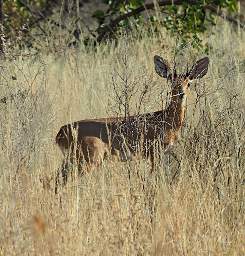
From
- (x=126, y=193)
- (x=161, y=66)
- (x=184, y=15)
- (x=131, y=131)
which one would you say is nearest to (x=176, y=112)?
(x=161, y=66)

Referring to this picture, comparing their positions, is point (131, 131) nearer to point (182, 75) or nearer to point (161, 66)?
point (182, 75)

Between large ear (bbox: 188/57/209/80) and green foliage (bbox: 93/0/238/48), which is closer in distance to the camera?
large ear (bbox: 188/57/209/80)

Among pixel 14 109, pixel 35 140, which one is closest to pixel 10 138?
pixel 35 140

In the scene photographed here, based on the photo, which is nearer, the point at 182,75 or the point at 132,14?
the point at 182,75

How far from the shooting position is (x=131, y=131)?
547 cm

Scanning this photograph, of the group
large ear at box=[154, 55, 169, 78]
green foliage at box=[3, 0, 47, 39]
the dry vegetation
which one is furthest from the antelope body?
green foliage at box=[3, 0, 47, 39]

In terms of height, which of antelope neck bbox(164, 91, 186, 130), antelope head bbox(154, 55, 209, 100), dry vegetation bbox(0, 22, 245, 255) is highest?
antelope head bbox(154, 55, 209, 100)

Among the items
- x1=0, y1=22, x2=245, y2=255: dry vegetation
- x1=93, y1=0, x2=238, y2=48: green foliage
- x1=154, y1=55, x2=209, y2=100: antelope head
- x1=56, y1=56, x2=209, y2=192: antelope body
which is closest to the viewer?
x1=0, y1=22, x2=245, y2=255: dry vegetation

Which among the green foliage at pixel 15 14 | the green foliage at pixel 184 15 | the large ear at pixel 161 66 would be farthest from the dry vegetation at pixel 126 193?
the green foliage at pixel 15 14

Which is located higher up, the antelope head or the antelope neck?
the antelope head

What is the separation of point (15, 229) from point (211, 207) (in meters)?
1.00

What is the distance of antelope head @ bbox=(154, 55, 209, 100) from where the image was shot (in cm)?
569

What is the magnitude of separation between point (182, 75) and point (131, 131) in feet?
1.83

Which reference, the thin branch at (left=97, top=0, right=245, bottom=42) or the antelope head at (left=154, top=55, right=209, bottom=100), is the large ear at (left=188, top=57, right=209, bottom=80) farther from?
the thin branch at (left=97, top=0, right=245, bottom=42)
